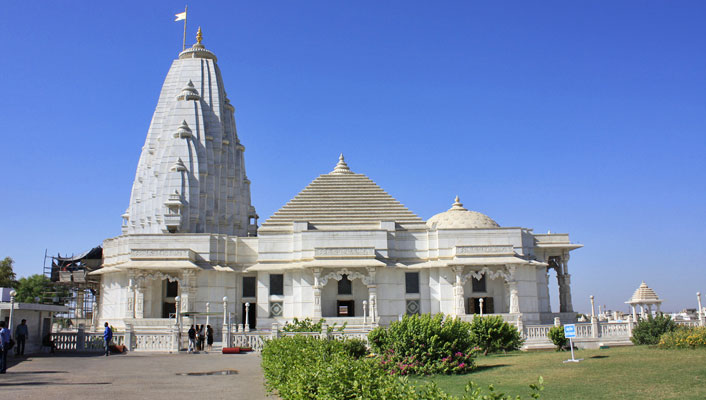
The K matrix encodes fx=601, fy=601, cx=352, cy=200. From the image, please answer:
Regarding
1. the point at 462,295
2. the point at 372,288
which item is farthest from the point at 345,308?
the point at 462,295

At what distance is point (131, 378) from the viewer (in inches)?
696

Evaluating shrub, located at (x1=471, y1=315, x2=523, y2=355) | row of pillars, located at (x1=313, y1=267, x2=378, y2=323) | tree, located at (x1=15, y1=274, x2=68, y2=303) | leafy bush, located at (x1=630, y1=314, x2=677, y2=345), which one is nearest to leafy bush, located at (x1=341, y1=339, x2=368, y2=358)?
shrub, located at (x1=471, y1=315, x2=523, y2=355)

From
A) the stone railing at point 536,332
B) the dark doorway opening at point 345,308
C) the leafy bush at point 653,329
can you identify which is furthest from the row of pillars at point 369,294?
the leafy bush at point 653,329

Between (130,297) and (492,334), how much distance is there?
25.1 meters

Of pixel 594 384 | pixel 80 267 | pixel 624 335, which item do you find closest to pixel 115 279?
pixel 80 267

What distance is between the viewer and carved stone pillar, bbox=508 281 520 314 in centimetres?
3929

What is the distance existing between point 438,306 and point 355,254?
6718mm

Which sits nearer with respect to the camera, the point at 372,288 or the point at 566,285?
the point at 372,288

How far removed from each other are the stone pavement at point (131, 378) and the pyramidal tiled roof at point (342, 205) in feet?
65.8

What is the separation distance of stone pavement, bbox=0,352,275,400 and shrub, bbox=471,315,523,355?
353 inches

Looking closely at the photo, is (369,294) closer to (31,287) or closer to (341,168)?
(341,168)

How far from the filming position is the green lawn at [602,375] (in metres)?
13.5

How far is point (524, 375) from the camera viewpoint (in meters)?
17.0

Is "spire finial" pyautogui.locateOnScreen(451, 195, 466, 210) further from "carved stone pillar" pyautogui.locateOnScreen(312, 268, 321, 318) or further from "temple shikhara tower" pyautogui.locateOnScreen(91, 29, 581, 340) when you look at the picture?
"carved stone pillar" pyautogui.locateOnScreen(312, 268, 321, 318)
